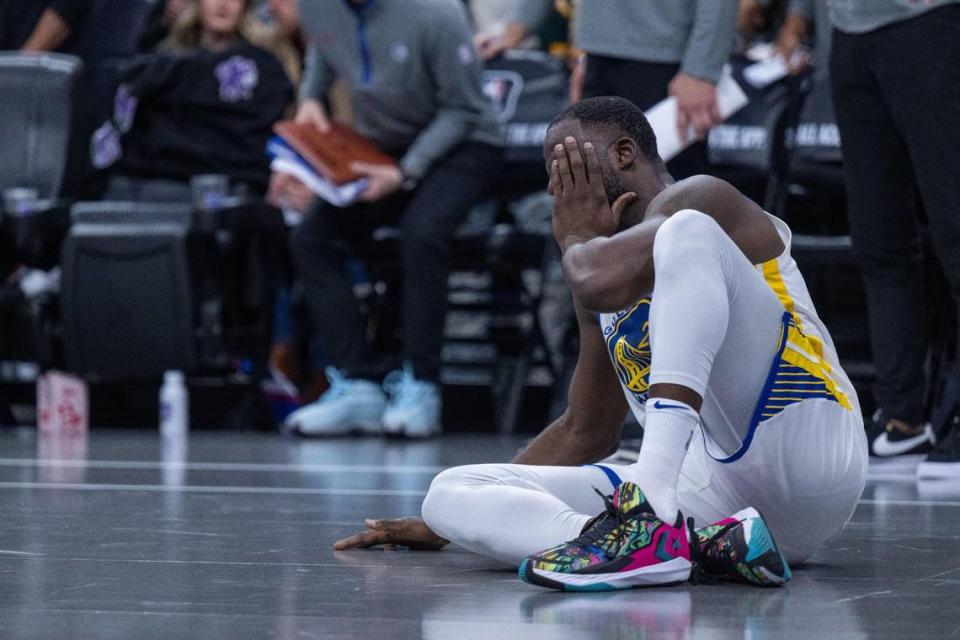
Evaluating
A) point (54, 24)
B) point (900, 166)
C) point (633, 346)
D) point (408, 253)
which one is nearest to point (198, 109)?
point (54, 24)

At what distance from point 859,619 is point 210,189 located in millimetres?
4765

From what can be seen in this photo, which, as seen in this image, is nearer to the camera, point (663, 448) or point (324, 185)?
point (663, 448)

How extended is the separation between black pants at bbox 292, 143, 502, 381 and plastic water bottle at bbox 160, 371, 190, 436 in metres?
0.57

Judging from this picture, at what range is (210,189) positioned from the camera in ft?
21.2

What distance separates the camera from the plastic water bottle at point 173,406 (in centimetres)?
611

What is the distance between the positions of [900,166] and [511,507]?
217cm

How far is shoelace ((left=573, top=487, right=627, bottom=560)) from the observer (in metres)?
2.20

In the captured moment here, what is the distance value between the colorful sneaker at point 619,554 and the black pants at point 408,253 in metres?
3.58

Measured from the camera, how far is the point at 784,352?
7.91ft

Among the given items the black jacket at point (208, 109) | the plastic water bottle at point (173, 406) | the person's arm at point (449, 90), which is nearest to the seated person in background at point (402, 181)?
the person's arm at point (449, 90)

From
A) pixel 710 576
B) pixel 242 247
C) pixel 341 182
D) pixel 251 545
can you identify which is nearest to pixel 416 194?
pixel 341 182

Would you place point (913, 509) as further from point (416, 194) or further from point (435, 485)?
point (416, 194)

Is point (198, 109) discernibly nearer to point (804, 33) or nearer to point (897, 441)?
point (804, 33)

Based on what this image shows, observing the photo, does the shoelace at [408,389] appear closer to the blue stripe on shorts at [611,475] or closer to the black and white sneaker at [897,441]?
the black and white sneaker at [897,441]
